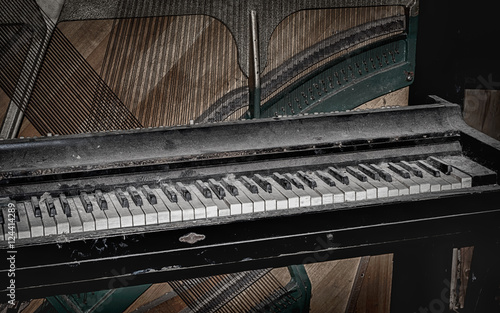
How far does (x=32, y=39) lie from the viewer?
259 centimetres

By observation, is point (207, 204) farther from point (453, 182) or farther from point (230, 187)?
point (453, 182)

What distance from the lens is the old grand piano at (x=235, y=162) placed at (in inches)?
87.0

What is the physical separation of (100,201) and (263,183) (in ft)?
1.82

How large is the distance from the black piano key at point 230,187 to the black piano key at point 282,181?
0.17 m

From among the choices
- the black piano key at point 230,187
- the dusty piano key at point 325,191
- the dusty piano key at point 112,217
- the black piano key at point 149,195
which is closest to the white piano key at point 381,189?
the dusty piano key at point 325,191

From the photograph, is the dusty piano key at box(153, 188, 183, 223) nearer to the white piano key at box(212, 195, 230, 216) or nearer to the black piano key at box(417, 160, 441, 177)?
the white piano key at box(212, 195, 230, 216)

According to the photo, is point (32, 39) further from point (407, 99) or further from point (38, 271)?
point (407, 99)

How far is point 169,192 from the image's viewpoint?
2.34m

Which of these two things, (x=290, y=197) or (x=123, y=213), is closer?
(x=123, y=213)

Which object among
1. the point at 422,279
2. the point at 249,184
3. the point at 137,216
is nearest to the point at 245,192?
the point at 249,184

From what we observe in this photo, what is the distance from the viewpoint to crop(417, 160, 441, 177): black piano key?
8.33 feet

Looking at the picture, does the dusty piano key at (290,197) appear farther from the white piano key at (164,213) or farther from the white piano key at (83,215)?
the white piano key at (83,215)

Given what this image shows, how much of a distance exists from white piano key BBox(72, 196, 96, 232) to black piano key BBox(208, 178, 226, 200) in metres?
0.43

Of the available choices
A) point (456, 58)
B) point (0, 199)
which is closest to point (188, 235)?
point (0, 199)
